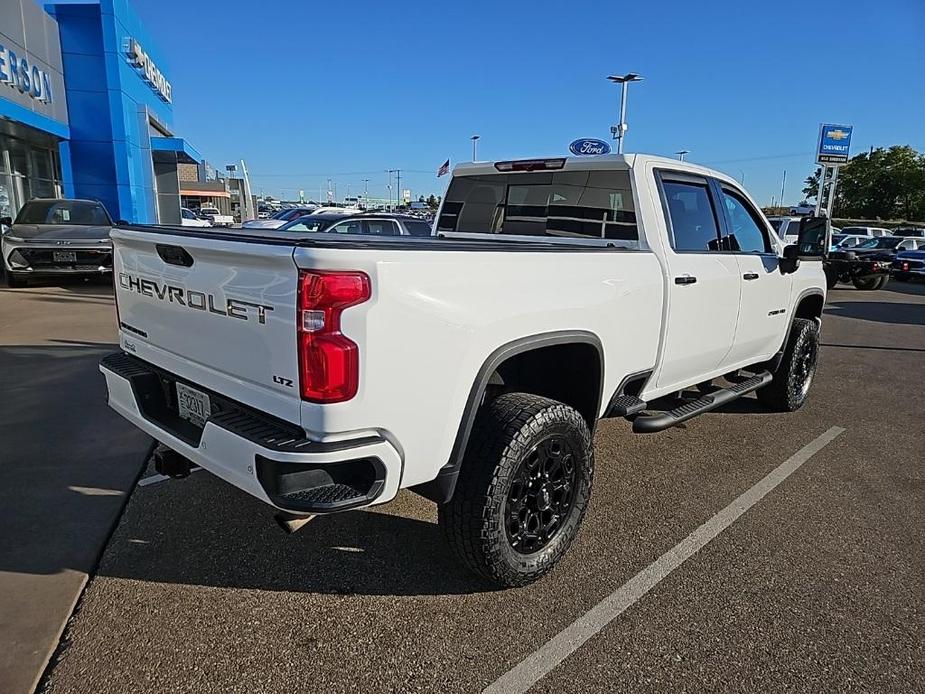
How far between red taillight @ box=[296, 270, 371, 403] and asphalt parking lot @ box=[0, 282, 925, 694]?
112cm

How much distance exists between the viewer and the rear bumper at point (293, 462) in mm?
2211

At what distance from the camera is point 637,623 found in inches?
109

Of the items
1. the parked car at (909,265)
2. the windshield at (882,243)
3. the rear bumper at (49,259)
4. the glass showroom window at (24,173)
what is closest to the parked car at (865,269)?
the parked car at (909,265)

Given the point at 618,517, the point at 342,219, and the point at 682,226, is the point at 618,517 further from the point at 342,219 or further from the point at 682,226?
the point at 342,219

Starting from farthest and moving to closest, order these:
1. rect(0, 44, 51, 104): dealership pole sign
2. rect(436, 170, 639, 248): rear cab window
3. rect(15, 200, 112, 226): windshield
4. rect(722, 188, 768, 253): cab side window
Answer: rect(0, 44, 51, 104): dealership pole sign
rect(15, 200, 112, 226): windshield
rect(722, 188, 768, 253): cab side window
rect(436, 170, 639, 248): rear cab window

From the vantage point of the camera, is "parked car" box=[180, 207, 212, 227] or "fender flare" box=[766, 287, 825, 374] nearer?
"fender flare" box=[766, 287, 825, 374]

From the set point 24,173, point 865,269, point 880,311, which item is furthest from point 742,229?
point 24,173

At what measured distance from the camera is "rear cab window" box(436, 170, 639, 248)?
3939 mm

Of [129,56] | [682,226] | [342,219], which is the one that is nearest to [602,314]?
[682,226]

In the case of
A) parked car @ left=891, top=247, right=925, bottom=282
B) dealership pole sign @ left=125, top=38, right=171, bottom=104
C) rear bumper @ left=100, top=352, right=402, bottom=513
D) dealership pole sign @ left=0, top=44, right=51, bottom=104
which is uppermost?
dealership pole sign @ left=125, top=38, right=171, bottom=104

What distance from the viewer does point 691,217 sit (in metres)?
4.20

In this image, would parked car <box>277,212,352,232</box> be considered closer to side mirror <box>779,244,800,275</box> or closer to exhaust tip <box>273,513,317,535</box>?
side mirror <box>779,244,800,275</box>

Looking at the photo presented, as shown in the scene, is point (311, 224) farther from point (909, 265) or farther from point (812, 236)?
point (909, 265)

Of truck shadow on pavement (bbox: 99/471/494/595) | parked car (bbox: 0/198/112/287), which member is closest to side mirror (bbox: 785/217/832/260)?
truck shadow on pavement (bbox: 99/471/494/595)
